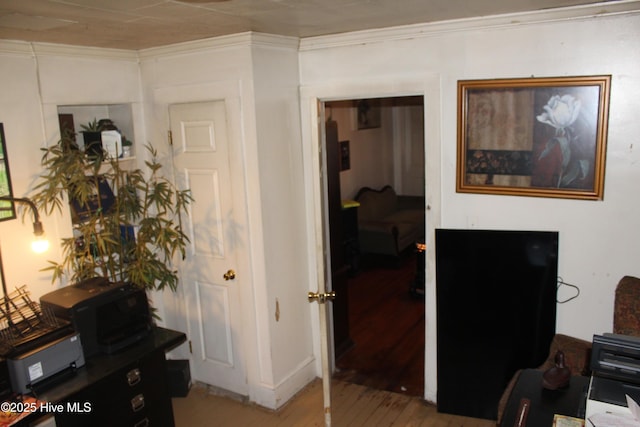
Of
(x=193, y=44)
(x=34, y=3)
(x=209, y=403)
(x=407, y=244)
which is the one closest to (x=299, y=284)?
(x=209, y=403)

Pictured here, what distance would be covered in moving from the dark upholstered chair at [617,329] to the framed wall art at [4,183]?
110 inches

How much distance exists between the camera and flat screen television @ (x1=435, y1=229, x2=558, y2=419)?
2.99 metres

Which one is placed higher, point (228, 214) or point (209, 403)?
point (228, 214)

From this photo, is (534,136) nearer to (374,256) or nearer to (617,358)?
(617,358)

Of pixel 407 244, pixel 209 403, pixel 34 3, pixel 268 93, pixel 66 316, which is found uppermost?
pixel 34 3

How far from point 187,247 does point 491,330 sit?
6.79ft

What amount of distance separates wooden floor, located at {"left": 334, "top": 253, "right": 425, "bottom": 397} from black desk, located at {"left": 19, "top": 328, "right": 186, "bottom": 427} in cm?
141

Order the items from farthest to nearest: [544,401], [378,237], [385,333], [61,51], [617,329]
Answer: [378,237], [385,333], [61,51], [617,329], [544,401]

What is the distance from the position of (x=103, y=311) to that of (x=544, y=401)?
226cm

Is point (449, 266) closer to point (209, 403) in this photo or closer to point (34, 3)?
point (209, 403)

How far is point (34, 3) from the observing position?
2.05 metres

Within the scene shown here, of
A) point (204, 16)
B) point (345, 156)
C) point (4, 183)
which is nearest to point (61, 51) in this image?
point (4, 183)

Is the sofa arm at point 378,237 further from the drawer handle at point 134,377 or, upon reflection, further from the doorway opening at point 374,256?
the drawer handle at point 134,377

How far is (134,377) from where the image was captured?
2.88m
